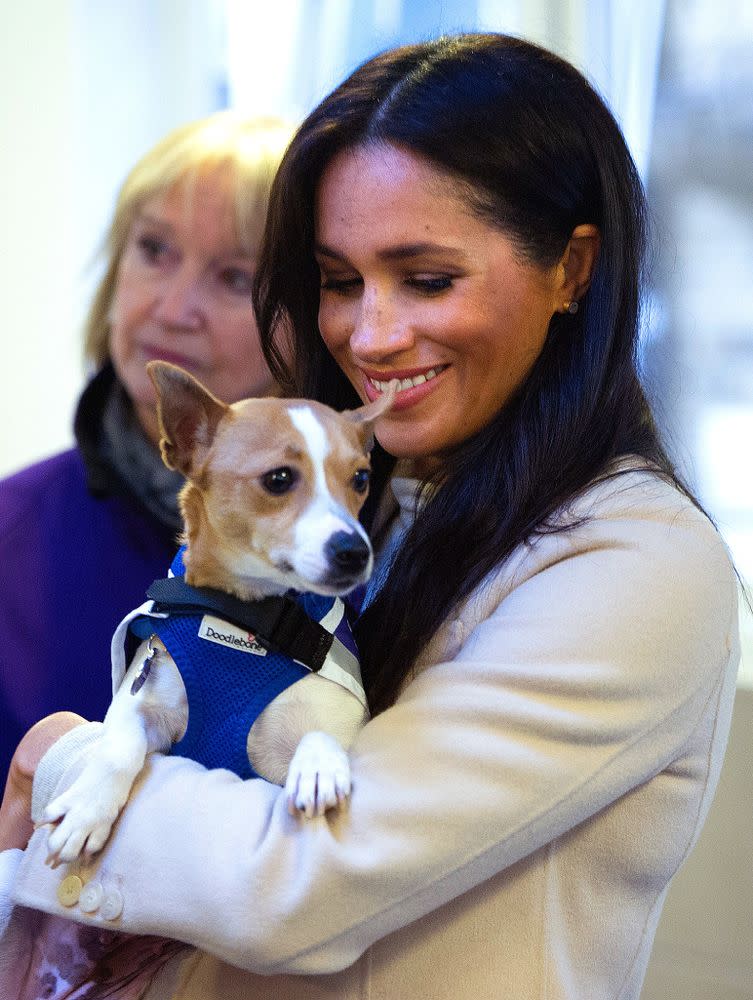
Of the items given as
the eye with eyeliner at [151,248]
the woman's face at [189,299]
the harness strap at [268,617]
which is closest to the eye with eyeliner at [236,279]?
the woman's face at [189,299]

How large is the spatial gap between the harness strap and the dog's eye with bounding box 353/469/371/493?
0.19 m

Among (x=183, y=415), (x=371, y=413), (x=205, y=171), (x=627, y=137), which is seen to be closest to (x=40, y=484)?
(x=205, y=171)

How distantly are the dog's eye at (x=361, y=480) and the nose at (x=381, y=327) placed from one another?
0.49 ft

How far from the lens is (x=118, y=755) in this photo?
1.00 meters

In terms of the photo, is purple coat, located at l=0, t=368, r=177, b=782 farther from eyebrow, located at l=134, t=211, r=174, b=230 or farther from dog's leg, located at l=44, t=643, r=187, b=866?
dog's leg, located at l=44, t=643, r=187, b=866

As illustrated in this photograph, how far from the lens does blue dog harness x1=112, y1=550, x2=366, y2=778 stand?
1.08 meters

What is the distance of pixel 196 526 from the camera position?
1.20m

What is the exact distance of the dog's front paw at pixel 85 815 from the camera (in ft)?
3.14

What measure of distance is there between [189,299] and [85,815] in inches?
46.2

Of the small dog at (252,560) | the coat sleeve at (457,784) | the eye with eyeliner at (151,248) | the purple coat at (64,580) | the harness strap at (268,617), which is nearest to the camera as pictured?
the coat sleeve at (457,784)

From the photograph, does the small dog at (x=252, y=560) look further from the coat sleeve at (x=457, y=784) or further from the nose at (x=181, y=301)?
the nose at (x=181, y=301)

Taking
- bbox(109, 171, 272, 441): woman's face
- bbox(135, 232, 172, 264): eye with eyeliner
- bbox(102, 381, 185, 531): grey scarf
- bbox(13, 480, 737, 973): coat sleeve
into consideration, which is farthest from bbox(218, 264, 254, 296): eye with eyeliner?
bbox(13, 480, 737, 973): coat sleeve

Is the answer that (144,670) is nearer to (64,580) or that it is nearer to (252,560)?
(252,560)

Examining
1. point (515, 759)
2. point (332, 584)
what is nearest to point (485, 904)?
point (515, 759)
